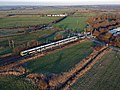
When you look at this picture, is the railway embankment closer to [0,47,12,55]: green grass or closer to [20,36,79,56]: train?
[20,36,79,56]: train

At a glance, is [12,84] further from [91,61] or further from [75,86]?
[91,61]

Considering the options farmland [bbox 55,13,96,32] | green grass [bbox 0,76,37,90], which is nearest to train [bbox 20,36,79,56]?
green grass [bbox 0,76,37,90]

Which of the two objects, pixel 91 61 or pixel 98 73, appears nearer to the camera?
pixel 98 73

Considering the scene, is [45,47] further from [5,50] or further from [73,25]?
[73,25]

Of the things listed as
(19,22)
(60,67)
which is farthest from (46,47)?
(19,22)

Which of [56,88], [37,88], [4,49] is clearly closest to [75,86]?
[56,88]

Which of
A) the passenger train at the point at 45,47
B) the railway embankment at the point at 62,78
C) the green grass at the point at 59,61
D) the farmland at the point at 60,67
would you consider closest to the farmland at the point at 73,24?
the passenger train at the point at 45,47
